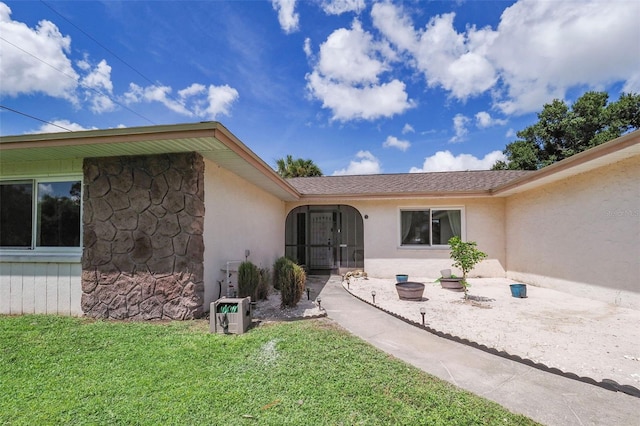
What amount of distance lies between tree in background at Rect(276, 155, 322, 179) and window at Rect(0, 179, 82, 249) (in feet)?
59.2

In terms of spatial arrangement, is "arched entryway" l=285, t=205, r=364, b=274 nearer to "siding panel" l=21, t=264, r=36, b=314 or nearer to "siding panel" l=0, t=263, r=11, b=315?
"siding panel" l=21, t=264, r=36, b=314

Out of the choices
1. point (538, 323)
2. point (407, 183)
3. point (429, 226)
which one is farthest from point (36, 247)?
point (407, 183)

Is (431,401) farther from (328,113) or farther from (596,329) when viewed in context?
(328,113)

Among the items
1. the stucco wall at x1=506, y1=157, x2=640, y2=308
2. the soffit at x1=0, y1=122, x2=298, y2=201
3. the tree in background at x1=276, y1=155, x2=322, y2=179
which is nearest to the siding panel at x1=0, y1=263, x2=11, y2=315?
the soffit at x1=0, y1=122, x2=298, y2=201

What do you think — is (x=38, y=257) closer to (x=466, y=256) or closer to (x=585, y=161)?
(x=466, y=256)

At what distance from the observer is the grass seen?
7.63 feet

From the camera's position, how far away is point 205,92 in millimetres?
12875

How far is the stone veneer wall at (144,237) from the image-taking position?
4.96 metres

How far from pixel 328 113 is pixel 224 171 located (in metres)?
10.9

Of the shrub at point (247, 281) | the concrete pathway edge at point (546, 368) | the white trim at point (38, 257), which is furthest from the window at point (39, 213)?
the concrete pathway edge at point (546, 368)

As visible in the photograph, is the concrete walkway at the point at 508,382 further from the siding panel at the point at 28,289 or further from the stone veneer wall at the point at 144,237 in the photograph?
the siding panel at the point at 28,289

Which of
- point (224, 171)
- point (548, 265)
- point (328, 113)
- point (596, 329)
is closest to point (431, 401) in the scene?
point (596, 329)

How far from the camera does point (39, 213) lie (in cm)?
559

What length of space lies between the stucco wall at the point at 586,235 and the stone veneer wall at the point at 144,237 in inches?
321
